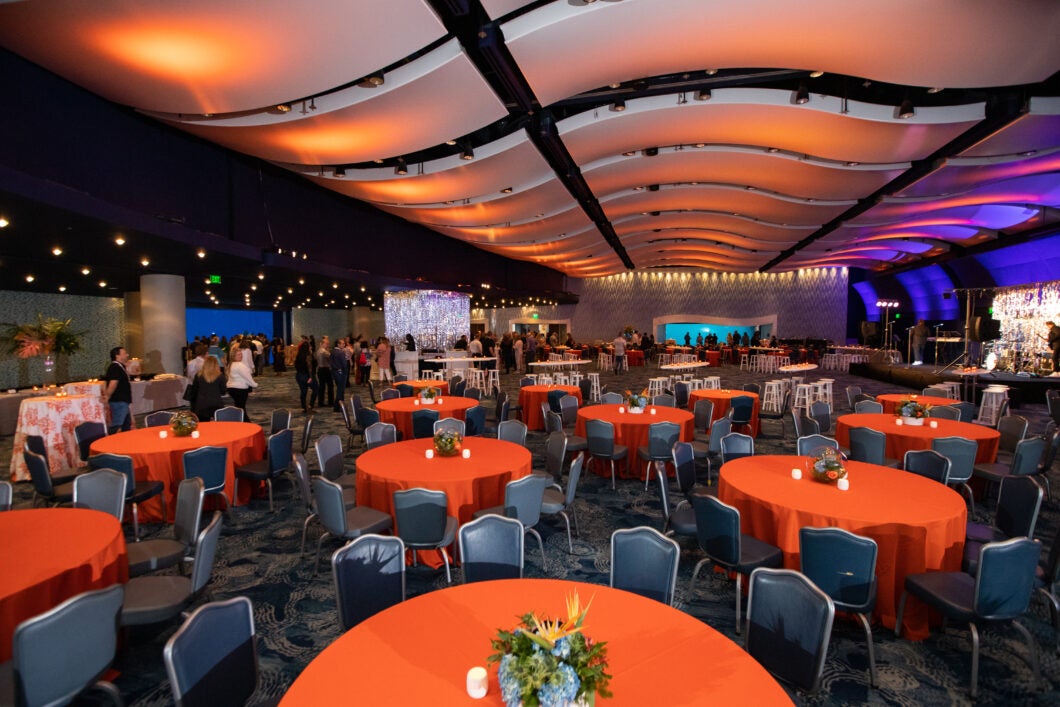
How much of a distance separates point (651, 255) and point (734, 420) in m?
18.1

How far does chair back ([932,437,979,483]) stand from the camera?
533 cm

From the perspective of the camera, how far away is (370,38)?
533 centimetres

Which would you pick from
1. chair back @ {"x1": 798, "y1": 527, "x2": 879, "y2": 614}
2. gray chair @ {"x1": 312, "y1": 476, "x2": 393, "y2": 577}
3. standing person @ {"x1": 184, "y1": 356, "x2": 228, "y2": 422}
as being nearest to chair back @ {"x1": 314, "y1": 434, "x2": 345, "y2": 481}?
gray chair @ {"x1": 312, "y1": 476, "x2": 393, "y2": 577}

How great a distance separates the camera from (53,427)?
7.13 m

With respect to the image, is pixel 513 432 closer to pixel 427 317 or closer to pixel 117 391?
pixel 117 391

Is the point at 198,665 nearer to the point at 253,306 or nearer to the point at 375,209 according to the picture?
the point at 375,209

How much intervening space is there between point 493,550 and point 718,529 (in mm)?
1554

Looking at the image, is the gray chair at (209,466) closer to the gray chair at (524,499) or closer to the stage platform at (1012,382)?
the gray chair at (524,499)

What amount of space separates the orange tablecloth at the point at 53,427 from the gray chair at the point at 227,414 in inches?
73.5

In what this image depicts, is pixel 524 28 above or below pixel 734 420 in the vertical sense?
above

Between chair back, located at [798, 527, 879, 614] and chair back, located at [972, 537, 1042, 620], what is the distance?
49cm

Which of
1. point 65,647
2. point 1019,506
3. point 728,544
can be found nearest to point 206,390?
point 65,647

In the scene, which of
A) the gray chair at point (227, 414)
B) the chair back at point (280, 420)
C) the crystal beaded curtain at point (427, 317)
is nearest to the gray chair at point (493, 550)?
the chair back at point (280, 420)

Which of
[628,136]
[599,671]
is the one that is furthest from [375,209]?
[599,671]
